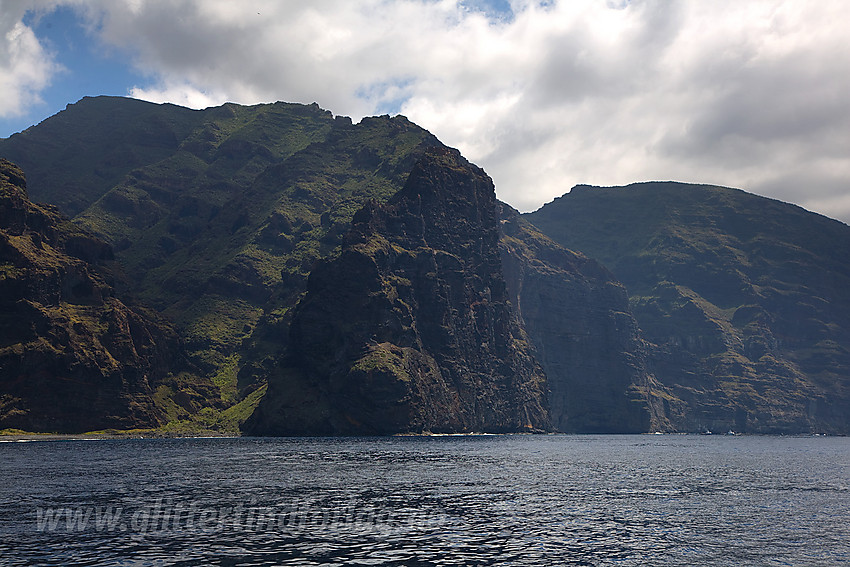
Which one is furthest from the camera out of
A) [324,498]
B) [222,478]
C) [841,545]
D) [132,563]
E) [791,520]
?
[222,478]

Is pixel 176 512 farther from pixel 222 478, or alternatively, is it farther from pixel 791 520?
pixel 791 520

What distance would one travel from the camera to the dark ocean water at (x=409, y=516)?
5091cm

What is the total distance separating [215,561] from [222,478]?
53500mm

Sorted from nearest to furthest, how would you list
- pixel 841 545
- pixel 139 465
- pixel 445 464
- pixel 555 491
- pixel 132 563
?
pixel 132 563
pixel 841 545
pixel 555 491
pixel 139 465
pixel 445 464

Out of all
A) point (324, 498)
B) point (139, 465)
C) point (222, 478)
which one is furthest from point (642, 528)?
point (139, 465)

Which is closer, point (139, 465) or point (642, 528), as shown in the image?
point (642, 528)

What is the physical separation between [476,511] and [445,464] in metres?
61.5

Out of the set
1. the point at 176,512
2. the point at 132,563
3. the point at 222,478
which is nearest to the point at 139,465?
the point at 222,478

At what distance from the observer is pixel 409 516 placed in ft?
221

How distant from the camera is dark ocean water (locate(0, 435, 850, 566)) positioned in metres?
50.9

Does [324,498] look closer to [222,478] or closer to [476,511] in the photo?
[476,511]

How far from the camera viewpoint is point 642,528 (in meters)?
63.9

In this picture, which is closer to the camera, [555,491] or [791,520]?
[791,520]

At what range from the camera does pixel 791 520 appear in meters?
69.2
